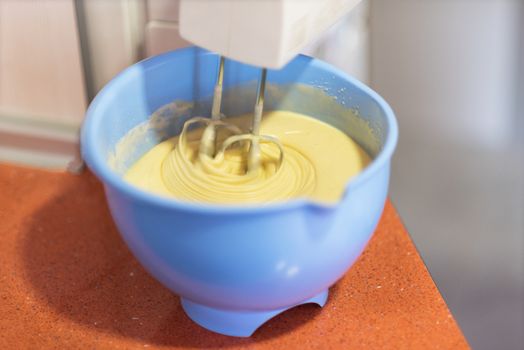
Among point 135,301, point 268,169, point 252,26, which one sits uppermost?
point 252,26

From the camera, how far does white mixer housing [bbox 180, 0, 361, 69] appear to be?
0.58 m

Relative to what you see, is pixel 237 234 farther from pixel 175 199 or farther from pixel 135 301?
pixel 135 301

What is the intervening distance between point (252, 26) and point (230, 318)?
0.88 feet

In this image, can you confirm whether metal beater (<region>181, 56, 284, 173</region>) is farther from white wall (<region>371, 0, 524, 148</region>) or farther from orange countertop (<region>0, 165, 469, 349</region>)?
white wall (<region>371, 0, 524, 148</region>)

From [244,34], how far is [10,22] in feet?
1.30

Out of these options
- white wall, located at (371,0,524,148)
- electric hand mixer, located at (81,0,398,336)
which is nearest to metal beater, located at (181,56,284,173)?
electric hand mixer, located at (81,0,398,336)

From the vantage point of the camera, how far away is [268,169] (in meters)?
0.70

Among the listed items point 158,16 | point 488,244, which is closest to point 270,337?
point 158,16

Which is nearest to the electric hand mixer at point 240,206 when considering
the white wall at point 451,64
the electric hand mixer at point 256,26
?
the electric hand mixer at point 256,26

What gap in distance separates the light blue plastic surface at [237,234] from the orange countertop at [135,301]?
31 mm

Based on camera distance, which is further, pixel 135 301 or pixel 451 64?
pixel 451 64

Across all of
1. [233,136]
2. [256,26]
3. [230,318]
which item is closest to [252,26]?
[256,26]

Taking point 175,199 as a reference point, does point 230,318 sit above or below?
below

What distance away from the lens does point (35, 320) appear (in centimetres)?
68
